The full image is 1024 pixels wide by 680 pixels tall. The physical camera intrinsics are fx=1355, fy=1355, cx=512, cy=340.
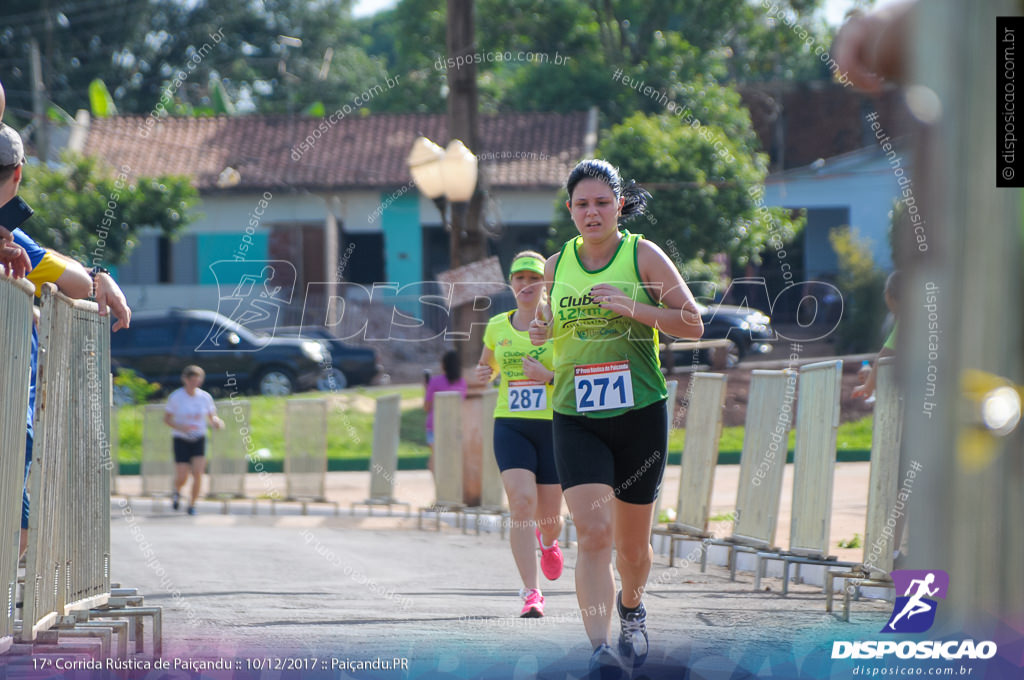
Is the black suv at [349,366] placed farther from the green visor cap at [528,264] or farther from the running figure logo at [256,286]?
the green visor cap at [528,264]

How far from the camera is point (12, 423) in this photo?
13.3 feet

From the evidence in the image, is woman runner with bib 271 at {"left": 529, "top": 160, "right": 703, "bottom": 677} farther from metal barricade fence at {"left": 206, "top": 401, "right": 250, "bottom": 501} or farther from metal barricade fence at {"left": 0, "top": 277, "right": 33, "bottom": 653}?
metal barricade fence at {"left": 206, "top": 401, "right": 250, "bottom": 501}

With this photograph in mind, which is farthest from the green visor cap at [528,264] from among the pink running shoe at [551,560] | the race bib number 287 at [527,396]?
the pink running shoe at [551,560]

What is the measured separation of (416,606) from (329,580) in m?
1.60

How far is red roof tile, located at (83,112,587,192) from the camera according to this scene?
30578 millimetres

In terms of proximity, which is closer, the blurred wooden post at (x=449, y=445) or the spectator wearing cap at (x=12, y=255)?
the spectator wearing cap at (x=12, y=255)

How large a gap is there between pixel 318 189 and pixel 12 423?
26.8 metres

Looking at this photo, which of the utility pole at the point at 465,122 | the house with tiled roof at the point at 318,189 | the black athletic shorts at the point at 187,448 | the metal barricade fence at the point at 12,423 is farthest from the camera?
the house with tiled roof at the point at 318,189

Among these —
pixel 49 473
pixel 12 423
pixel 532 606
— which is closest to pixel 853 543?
pixel 532 606

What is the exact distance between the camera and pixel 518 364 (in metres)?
6.99

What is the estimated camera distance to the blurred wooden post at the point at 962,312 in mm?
1176

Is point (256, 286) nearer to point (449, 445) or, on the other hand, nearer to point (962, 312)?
point (449, 445)

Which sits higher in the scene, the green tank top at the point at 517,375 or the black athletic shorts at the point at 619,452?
the green tank top at the point at 517,375

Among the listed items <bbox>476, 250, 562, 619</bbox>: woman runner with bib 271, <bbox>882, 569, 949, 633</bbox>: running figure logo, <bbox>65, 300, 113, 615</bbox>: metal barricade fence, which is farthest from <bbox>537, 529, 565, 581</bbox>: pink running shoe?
<bbox>882, 569, 949, 633</bbox>: running figure logo
